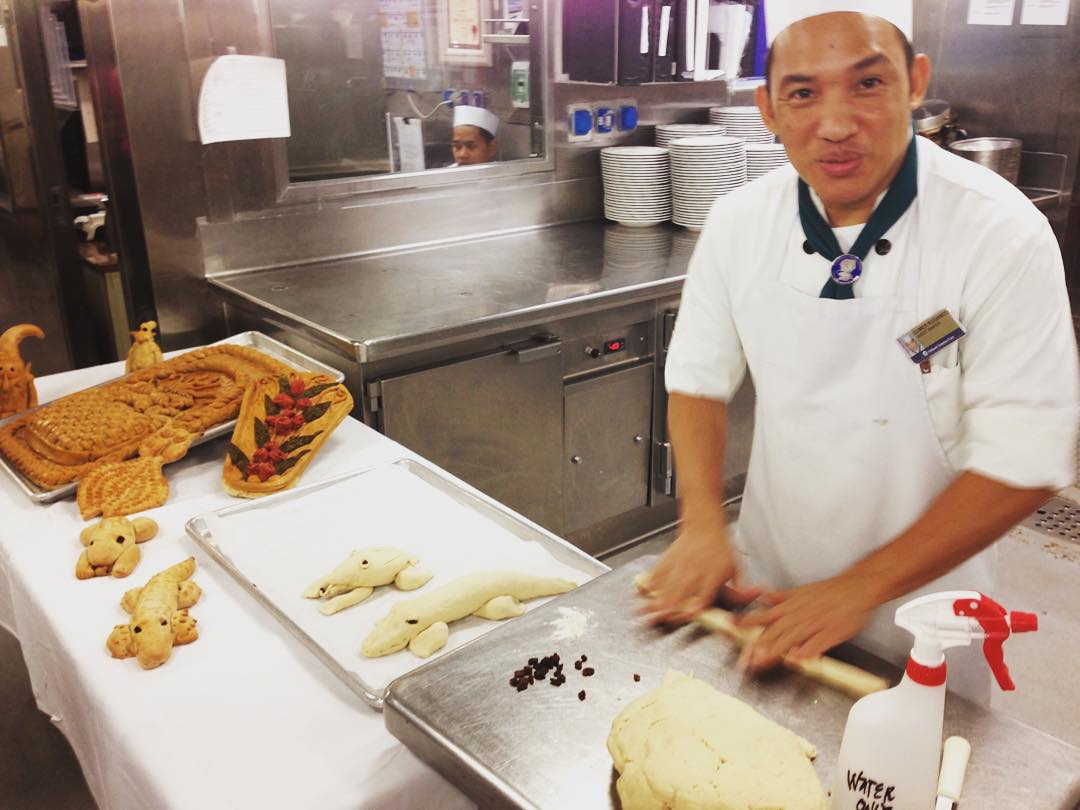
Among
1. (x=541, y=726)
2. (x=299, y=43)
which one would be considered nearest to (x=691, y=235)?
(x=299, y=43)

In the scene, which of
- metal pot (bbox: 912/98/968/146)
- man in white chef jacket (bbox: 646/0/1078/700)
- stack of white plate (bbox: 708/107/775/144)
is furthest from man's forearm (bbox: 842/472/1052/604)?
metal pot (bbox: 912/98/968/146)

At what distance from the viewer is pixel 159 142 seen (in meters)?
2.70

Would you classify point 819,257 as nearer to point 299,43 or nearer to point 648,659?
point 648,659

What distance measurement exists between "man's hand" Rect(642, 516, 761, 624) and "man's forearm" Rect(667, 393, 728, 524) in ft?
0.51

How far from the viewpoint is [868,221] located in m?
1.39

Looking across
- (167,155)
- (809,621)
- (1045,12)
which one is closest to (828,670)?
(809,621)

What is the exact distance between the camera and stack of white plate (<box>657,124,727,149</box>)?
363cm

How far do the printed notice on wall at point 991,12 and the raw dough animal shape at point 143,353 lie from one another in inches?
153

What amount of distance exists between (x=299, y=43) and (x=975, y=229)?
3199mm

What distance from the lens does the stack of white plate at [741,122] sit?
376 centimetres

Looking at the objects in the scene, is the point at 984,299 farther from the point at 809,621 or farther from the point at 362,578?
the point at 362,578

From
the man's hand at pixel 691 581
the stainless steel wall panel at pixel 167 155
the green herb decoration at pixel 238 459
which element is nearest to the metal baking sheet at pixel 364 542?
the green herb decoration at pixel 238 459

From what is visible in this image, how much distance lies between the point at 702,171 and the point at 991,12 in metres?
1.92

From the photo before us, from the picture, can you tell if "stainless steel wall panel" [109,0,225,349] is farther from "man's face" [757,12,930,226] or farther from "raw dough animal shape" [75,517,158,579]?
"man's face" [757,12,930,226]
